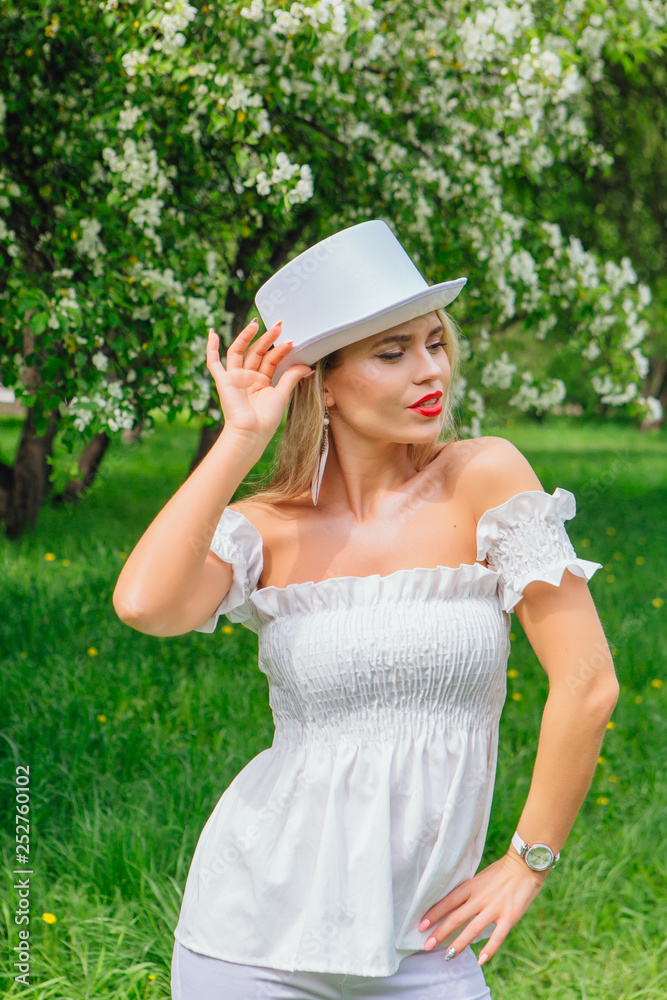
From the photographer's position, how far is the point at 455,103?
5.03 metres

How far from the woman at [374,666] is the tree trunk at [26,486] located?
245 inches

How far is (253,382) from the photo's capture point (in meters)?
1.82

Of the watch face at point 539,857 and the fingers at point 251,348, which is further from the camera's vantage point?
the fingers at point 251,348

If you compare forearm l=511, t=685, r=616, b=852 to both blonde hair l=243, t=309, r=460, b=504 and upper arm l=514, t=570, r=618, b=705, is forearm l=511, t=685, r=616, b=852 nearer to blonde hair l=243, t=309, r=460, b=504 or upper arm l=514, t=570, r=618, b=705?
upper arm l=514, t=570, r=618, b=705

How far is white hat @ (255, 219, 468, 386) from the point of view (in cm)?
182

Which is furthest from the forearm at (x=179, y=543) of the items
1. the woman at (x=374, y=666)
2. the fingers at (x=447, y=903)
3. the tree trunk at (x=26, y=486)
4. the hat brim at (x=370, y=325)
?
the tree trunk at (x=26, y=486)

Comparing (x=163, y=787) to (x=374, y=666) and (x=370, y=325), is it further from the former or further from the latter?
(x=370, y=325)

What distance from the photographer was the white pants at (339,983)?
1620 millimetres

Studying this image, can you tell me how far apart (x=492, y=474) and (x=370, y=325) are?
371 millimetres

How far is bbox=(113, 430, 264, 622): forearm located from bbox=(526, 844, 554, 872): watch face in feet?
2.52

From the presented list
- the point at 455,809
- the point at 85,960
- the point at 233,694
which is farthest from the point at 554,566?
the point at 233,694

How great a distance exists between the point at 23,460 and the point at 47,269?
10.3 feet

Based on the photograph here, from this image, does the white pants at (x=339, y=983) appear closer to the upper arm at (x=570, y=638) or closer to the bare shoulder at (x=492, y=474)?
the upper arm at (x=570, y=638)

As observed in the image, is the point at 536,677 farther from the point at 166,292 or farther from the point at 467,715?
the point at 467,715
